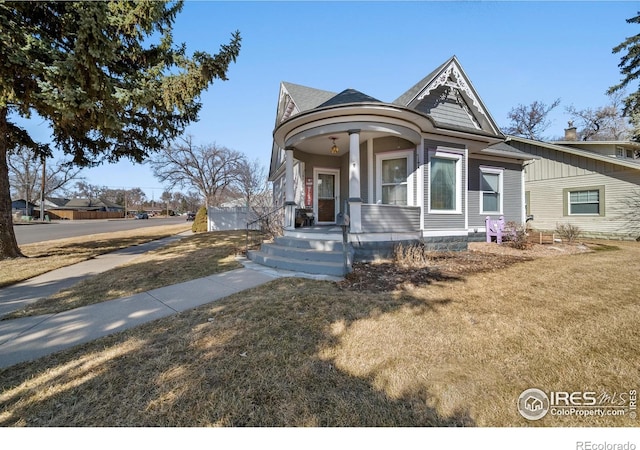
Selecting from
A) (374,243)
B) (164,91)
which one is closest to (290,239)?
(374,243)

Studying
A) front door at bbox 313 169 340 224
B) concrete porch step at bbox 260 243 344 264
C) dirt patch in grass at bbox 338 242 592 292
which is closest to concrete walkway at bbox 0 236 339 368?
concrete porch step at bbox 260 243 344 264

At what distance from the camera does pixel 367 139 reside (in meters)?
8.98

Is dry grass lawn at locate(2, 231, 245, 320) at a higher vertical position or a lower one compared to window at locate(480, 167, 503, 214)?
lower

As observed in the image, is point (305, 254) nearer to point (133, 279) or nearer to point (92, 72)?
point (133, 279)

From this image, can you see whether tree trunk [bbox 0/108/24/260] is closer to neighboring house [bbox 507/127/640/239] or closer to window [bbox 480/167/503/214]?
window [bbox 480/167/503/214]

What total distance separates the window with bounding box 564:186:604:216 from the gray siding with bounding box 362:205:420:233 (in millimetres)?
11629

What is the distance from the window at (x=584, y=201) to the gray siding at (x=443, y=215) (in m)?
9.44

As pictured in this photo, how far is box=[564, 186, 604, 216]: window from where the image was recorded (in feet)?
43.3

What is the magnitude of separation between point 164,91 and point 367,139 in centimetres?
606

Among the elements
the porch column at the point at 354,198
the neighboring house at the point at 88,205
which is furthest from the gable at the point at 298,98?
the neighboring house at the point at 88,205

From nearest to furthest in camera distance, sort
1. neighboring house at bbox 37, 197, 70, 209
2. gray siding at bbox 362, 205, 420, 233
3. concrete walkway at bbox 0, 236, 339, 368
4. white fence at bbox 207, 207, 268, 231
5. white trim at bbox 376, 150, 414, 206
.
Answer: concrete walkway at bbox 0, 236, 339, 368 → gray siding at bbox 362, 205, 420, 233 → white trim at bbox 376, 150, 414, 206 → white fence at bbox 207, 207, 268, 231 → neighboring house at bbox 37, 197, 70, 209
